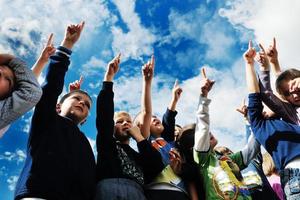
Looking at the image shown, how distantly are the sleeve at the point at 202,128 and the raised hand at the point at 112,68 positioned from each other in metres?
1.07

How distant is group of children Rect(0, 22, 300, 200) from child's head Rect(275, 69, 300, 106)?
1 centimetres

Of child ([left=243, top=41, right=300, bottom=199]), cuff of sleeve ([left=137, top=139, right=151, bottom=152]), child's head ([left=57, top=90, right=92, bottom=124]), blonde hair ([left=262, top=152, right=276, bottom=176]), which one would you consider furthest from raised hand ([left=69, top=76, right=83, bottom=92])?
blonde hair ([left=262, top=152, right=276, bottom=176])

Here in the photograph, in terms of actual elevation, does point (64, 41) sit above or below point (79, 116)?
above

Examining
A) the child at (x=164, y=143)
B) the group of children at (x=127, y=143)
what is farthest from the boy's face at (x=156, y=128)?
the group of children at (x=127, y=143)

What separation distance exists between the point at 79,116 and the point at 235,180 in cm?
186

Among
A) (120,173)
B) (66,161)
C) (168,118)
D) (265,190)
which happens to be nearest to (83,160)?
(66,161)

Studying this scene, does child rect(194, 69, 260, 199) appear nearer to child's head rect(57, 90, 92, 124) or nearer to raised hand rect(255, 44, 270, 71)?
raised hand rect(255, 44, 270, 71)

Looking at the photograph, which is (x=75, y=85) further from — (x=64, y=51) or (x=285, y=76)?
(x=285, y=76)

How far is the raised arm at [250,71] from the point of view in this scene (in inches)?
149

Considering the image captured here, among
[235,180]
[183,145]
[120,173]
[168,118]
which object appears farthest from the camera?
[168,118]

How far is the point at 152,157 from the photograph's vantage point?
3352 millimetres

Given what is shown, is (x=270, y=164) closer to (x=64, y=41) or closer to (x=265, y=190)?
(x=265, y=190)

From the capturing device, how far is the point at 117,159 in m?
3.23

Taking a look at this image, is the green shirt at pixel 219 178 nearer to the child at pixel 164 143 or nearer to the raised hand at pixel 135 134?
the child at pixel 164 143
